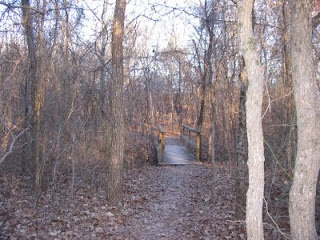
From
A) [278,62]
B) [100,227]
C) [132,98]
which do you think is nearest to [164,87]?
[132,98]

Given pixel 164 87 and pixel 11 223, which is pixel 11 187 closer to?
pixel 11 223

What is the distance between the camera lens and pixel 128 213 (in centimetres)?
742

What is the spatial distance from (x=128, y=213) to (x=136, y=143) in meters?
6.02

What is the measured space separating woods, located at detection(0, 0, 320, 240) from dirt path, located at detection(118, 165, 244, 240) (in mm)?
41

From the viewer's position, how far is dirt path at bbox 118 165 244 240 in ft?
20.9

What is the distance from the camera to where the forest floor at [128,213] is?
6184mm

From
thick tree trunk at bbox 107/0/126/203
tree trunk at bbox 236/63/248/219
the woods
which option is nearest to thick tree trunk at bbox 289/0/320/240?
the woods

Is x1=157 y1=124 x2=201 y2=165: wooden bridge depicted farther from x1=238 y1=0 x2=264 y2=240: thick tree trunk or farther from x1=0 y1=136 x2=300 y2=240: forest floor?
x1=238 y1=0 x2=264 y2=240: thick tree trunk

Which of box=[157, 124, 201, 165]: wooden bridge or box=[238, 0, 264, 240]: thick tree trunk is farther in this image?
box=[157, 124, 201, 165]: wooden bridge

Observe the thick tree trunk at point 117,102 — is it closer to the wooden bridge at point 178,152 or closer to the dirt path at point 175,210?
the dirt path at point 175,210

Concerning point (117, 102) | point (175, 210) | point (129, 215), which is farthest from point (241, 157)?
point (117, 102)

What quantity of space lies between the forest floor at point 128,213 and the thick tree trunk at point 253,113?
140cm

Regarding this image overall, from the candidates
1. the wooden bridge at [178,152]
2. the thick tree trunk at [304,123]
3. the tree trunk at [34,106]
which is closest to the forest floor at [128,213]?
the tree trunk at [34,106]

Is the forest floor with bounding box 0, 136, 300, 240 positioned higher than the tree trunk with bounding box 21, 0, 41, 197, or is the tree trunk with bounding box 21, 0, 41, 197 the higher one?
the tree trunk with bounding box 21, 0, 41, 197
